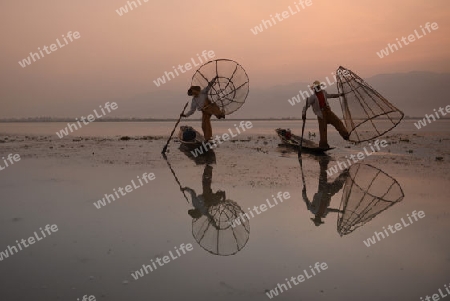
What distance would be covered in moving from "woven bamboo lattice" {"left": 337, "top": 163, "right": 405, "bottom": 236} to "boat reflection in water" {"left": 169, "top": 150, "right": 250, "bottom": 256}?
67.6 inches

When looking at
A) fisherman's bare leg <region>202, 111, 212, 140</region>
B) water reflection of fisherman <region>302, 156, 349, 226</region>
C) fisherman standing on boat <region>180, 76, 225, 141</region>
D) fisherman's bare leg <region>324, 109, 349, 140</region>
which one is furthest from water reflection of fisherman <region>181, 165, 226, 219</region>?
fisherman's bare leg <region>324, 109, 349, 140</region>

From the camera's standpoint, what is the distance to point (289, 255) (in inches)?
192

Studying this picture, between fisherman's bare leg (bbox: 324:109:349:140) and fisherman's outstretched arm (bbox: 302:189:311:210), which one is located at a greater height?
fisherman's bare leg (bbox: 324:109:349:140)

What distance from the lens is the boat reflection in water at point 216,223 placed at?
529cm

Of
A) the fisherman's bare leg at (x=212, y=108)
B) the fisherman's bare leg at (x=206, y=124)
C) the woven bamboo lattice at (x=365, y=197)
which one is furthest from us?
the fisherman's bare leg at (x=206, y=124)

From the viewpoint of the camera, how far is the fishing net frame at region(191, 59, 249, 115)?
52.4ft

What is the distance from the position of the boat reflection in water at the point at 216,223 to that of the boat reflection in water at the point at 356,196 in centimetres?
150

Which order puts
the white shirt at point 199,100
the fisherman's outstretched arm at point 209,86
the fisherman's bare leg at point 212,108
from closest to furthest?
the fisherman's outstretched arm at point 209,86
the white shirt at point 199,100
the fisherman's bare leg at point 212,108

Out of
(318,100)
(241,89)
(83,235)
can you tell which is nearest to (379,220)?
(83,235)

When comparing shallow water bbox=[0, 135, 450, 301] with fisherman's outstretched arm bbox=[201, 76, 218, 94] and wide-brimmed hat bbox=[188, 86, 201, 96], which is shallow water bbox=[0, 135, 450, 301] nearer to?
fisherman's outstretched arm bbox=[201, 76, 218, 94]

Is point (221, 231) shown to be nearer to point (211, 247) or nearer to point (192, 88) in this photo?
point (211, 247)

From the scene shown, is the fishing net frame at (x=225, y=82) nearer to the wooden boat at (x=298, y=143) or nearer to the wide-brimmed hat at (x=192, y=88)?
the wide-brimmed hat at (x=192, y=88)

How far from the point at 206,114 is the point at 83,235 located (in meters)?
11.8

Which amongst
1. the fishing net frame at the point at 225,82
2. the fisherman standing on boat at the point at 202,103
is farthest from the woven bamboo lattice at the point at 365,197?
the fisherman standing on boat at the point at 202,103
